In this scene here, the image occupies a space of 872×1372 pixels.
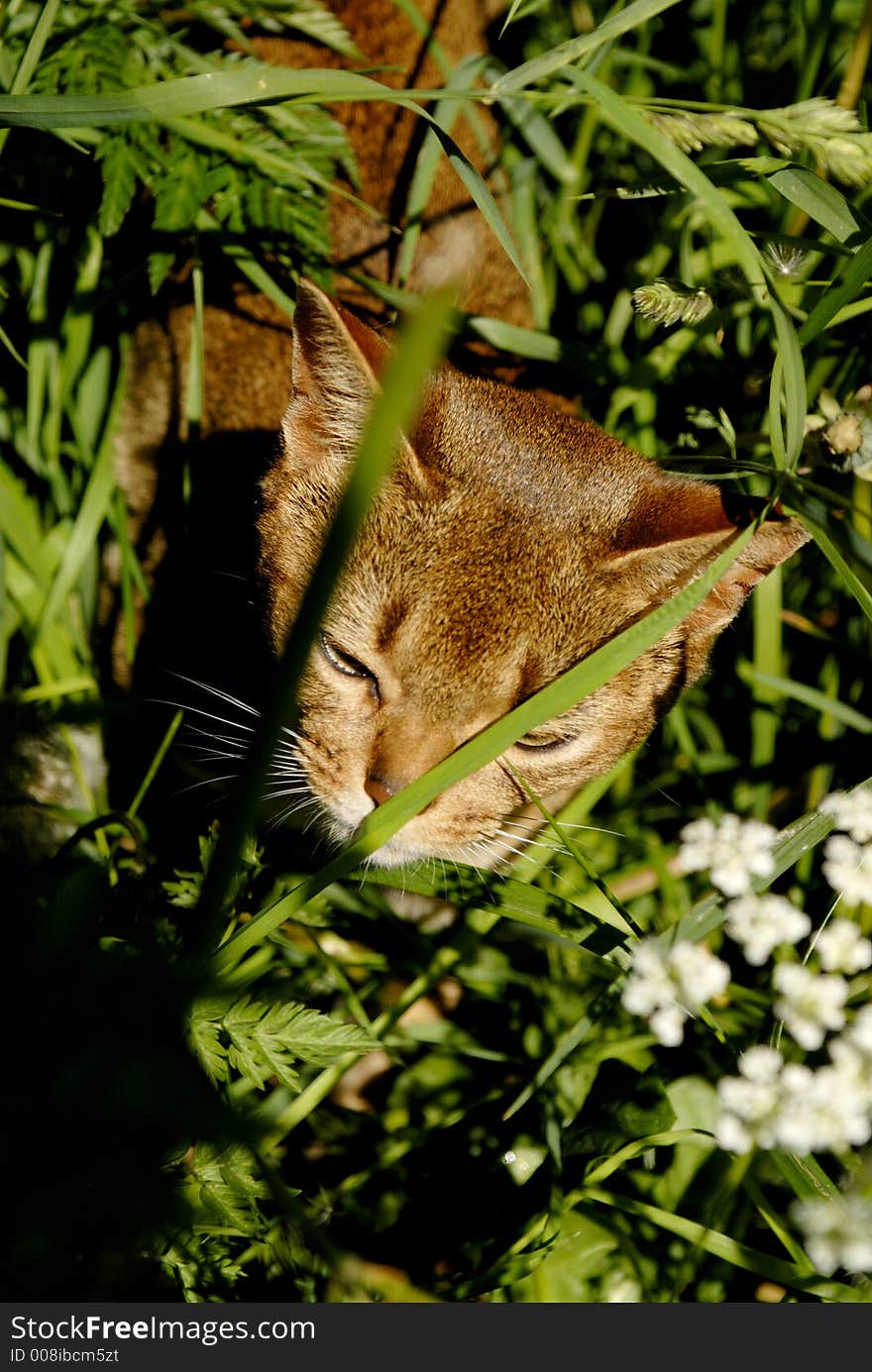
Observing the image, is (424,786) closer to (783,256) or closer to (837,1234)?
(837,1234)

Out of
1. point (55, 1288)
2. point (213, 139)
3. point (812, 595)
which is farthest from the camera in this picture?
point (812, 595)

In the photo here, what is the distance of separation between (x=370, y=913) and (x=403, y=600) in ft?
2.76

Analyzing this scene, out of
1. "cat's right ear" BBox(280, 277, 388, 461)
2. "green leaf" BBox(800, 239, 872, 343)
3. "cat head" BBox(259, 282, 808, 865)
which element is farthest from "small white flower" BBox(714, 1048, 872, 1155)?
"green leaf" BBox(800, 239, 872, 343)

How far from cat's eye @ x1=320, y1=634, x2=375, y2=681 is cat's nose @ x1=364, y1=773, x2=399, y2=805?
225 millimetres

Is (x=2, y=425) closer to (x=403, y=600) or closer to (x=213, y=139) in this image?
(x=213, y=139)

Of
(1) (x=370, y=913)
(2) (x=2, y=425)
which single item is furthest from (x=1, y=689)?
(1) (x=370, y=913)

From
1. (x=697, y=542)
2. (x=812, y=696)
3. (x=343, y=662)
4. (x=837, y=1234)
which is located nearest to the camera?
(x=837, y=1234)

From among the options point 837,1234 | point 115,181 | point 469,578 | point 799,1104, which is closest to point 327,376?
point 469,578

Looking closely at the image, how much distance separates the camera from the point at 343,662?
6.96 ft

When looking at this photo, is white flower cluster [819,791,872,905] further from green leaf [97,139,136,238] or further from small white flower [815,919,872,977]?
green leaf [97,139,136,238]

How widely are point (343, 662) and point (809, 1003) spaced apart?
1141 mm

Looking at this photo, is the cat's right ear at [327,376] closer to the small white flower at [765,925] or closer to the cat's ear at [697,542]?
the cat's ear at [697,542]

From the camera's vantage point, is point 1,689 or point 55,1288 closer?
point 55,1288

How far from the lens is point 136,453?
281cm
